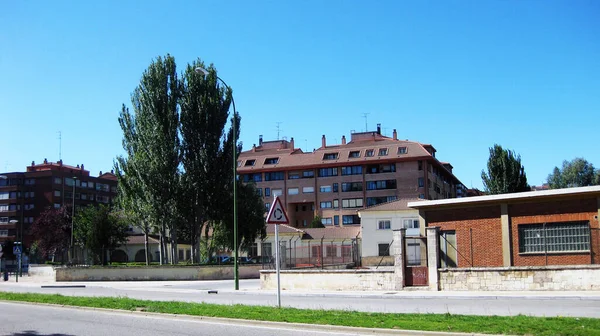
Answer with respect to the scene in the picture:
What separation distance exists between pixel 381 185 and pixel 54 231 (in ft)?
150

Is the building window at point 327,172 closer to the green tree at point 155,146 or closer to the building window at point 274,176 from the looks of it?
the building window at point 274,176

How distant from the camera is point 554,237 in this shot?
2448cm

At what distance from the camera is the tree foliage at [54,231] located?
80188 mm

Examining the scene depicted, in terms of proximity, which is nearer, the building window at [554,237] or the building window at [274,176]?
the building window at [554,237]

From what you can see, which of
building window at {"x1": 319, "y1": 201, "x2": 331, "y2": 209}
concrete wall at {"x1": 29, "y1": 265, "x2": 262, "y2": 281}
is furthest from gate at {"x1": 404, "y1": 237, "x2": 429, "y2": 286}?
building window at {"x1": 319, "y1": 201, "x2": 331, "y2": 209}

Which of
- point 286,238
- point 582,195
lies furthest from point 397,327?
point 286,238

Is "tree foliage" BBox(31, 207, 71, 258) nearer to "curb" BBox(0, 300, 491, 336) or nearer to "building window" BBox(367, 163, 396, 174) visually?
"building window" BBox(367, 163, 396, 174)

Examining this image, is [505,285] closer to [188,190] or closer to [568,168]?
[188,190]

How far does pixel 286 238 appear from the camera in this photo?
71.2m

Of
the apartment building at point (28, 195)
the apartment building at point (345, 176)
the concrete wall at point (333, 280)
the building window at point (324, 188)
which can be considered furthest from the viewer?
the apartment building at point (28, 195)

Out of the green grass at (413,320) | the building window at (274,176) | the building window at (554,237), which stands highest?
the building window at (274,176)

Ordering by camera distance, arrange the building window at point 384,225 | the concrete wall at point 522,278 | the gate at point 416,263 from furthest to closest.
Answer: the building window at point 384,225 → the gate at point 416,263 → the concrete wall at point 522,278

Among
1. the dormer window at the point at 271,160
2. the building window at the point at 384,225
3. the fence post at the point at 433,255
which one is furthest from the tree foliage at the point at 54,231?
the fence post at the point at 433,255

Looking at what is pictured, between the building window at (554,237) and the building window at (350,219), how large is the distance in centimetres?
6021
